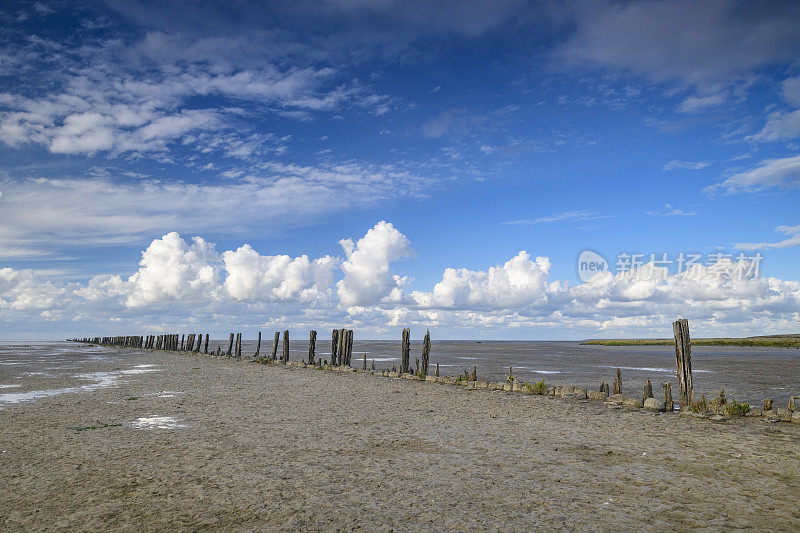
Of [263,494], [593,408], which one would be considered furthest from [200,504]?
[593,408]

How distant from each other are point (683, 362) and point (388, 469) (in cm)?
1173

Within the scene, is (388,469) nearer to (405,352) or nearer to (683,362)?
(683,362)

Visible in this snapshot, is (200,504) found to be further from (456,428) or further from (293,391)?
(293,391)

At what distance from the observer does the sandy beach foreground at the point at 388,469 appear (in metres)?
6.02

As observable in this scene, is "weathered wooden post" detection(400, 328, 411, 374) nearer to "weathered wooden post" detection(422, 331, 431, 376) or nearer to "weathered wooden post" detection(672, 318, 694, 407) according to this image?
"weathered wooden post" detection(422, 331, 431, 376)

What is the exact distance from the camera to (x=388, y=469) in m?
8.15

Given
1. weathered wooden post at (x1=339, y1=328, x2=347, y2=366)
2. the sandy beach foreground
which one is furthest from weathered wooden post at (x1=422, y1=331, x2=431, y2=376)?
the sandy beach foreground

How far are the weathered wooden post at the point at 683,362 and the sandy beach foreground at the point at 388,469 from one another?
142cm

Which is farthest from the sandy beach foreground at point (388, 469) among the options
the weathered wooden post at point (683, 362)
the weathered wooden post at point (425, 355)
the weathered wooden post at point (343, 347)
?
the weathered wooden post at point (343, 347)

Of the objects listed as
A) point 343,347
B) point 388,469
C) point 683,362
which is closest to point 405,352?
point 343,347

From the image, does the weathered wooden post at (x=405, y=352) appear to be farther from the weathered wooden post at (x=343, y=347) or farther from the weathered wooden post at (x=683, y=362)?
the weathered wooden post at (x=683, y=362)

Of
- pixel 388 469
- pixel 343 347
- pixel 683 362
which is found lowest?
pixel 388 469

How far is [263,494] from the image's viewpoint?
22.3ft

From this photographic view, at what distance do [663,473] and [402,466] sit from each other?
13.9 feet
